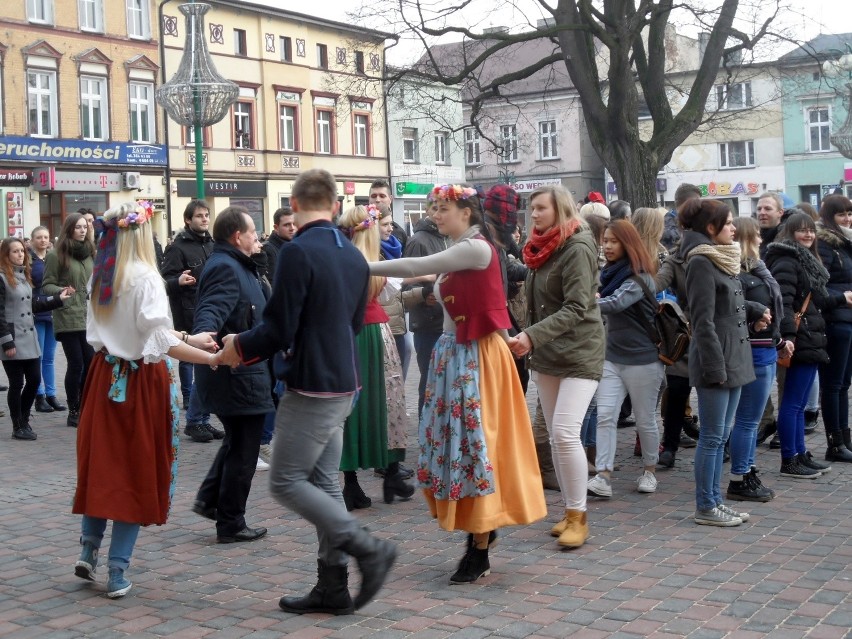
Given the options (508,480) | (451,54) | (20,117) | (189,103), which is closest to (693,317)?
(508,480)

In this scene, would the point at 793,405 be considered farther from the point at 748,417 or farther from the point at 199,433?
the point at 199,433

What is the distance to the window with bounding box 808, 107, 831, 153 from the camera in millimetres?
53781

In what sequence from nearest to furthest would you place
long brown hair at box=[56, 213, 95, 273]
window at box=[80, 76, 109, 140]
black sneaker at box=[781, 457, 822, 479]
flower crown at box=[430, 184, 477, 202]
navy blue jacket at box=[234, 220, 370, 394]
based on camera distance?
navy blue jacket at box=[234, 220, 370, 394] → flower crown at box=[430, 184, 477, 202] → black sneaker at box=[781, 457, 822, 479] → long brown hair at box=[56, 213, 95, 273] → window at box=[80, 76, 109, 140]

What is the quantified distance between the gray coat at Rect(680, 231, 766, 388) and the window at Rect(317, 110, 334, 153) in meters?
41.7

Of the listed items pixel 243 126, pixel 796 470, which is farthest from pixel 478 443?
pixel 243 126

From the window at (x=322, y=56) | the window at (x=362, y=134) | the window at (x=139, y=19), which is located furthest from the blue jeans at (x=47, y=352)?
the window at (x=362, y=134)

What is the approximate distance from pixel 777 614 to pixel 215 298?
336 centimetres

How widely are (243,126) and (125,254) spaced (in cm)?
3977

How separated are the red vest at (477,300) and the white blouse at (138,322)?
1373mm

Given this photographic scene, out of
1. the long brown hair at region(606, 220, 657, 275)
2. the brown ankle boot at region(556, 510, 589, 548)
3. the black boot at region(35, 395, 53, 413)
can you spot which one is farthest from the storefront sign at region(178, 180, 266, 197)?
the brown ankle boot at region(556, 510, 589, 548)

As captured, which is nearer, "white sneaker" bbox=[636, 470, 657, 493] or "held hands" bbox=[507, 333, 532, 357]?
"held hands" bbox=[507, 333, 532, 357]

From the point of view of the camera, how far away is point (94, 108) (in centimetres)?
3853

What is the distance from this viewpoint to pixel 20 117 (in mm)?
35938

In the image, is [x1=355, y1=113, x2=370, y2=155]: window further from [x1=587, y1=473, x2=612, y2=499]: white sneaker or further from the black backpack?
[x1=587, y1=473, x2=612, y2=499]: white sneaker
